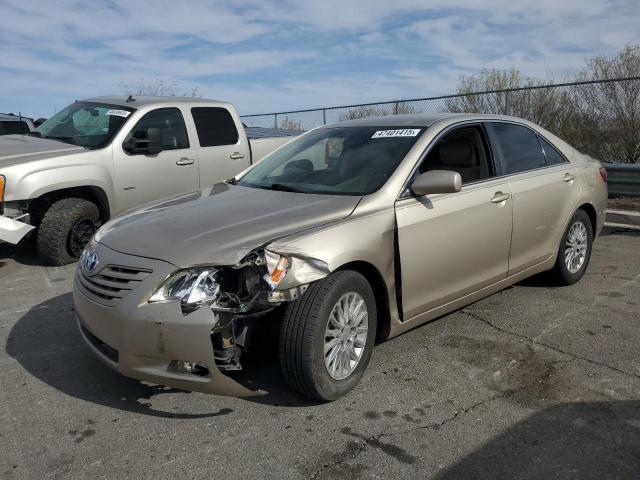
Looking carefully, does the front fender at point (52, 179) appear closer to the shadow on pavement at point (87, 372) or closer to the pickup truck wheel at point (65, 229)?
the pickup truck wheel at point (65, 229)

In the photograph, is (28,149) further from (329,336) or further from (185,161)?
(329,336)

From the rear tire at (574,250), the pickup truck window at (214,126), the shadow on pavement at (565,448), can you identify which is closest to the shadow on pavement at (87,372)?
the shadow on pavement at (565,448)

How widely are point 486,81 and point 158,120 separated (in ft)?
38.1

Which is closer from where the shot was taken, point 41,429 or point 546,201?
point 41,429

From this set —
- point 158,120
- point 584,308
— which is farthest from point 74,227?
point 584,308

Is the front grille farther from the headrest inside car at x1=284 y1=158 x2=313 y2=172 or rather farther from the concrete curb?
the concrete curb

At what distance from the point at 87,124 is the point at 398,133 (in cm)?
463

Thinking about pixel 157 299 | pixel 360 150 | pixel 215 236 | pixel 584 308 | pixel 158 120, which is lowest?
pixel 584 308

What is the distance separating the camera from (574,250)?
216 inches

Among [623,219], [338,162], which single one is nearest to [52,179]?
[338,162]

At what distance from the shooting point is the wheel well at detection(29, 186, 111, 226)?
6.33 metres

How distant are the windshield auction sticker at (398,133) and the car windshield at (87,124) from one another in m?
3.84

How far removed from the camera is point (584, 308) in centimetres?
497

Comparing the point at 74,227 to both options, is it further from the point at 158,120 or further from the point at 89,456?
the point at 89,456
